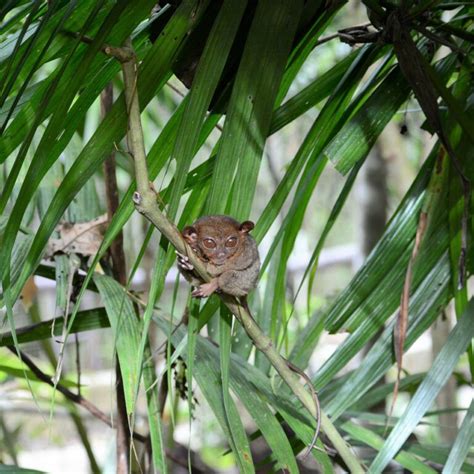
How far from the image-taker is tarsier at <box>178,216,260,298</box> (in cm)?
112

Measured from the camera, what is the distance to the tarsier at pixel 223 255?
1.12 metres

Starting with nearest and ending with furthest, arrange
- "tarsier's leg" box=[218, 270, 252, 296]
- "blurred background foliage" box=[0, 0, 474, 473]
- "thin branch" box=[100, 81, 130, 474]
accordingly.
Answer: "blurred background foliage" box=[0, 0, 474, 473] → "tarsier's leg" box=[218, 270, 252, 296] → "thin branch" box=[100, 81, 130, 474]

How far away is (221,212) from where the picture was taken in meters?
1.15

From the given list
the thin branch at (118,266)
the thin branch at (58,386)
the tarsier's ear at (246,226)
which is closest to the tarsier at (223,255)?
the tarsier's ear at (246,226)

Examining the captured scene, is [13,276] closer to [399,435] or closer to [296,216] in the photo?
[296,216]

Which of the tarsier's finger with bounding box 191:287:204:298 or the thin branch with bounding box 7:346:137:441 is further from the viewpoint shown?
the thin branch with bounding box 7:346:137:441

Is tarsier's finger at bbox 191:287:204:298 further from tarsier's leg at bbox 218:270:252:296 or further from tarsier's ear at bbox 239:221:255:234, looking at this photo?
tarsier's ear at bbox 239:221:255:234

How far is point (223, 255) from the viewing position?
48.9 inches

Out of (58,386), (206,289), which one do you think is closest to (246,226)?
(206,289)

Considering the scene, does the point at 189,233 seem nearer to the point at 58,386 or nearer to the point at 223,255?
the point at 223,255

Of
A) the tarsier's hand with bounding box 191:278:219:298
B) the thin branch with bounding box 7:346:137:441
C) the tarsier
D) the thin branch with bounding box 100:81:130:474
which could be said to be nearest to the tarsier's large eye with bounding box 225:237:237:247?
the tarsier

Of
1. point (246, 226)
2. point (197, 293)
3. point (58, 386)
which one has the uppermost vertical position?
point (246, 226)

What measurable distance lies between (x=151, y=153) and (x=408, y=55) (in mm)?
415

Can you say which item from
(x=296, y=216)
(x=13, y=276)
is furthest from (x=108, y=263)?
(x=296, y=216)
